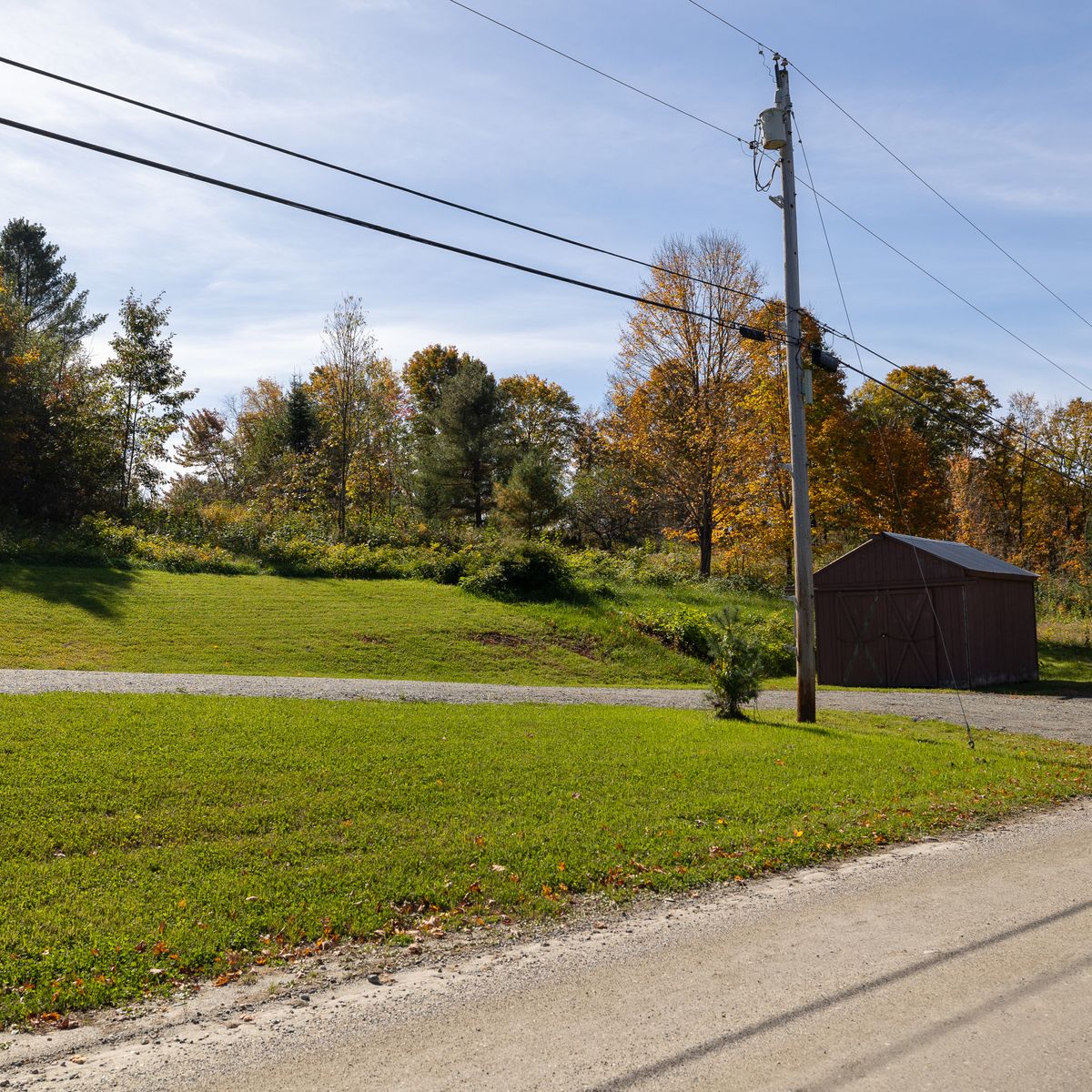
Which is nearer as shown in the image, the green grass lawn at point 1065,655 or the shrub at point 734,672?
the shrub at point 734,672

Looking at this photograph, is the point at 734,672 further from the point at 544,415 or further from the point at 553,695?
the point at 544,415

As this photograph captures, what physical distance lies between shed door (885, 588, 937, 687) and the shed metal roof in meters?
1.02

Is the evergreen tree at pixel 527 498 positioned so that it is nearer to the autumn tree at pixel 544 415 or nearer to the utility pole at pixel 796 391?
the autumn tree at pixel 544 415

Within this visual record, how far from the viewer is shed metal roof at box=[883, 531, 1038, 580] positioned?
69.3ft

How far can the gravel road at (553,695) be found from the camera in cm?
1267

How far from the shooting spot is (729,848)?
730 centimetres

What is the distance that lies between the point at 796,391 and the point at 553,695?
21.1 ft

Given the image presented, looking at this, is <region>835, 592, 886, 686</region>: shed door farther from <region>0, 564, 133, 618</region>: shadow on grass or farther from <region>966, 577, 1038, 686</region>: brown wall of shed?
<region>0, 564, 133, 618</region>: shadow on grass

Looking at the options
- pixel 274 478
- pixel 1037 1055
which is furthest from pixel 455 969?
pixel 274 478

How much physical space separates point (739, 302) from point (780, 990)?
27661mm

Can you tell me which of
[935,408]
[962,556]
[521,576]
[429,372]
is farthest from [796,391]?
[429,372]

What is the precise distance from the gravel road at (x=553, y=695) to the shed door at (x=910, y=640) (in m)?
2.38

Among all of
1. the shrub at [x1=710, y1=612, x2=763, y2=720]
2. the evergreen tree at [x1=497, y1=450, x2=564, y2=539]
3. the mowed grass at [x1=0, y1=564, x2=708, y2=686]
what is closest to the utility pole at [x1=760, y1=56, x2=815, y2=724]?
the shrub at [x1=710, y1=612, x2=763, y2=720]

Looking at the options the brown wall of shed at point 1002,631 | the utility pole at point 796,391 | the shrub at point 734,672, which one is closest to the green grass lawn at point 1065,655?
the brown wall of shed at point 1002,631
